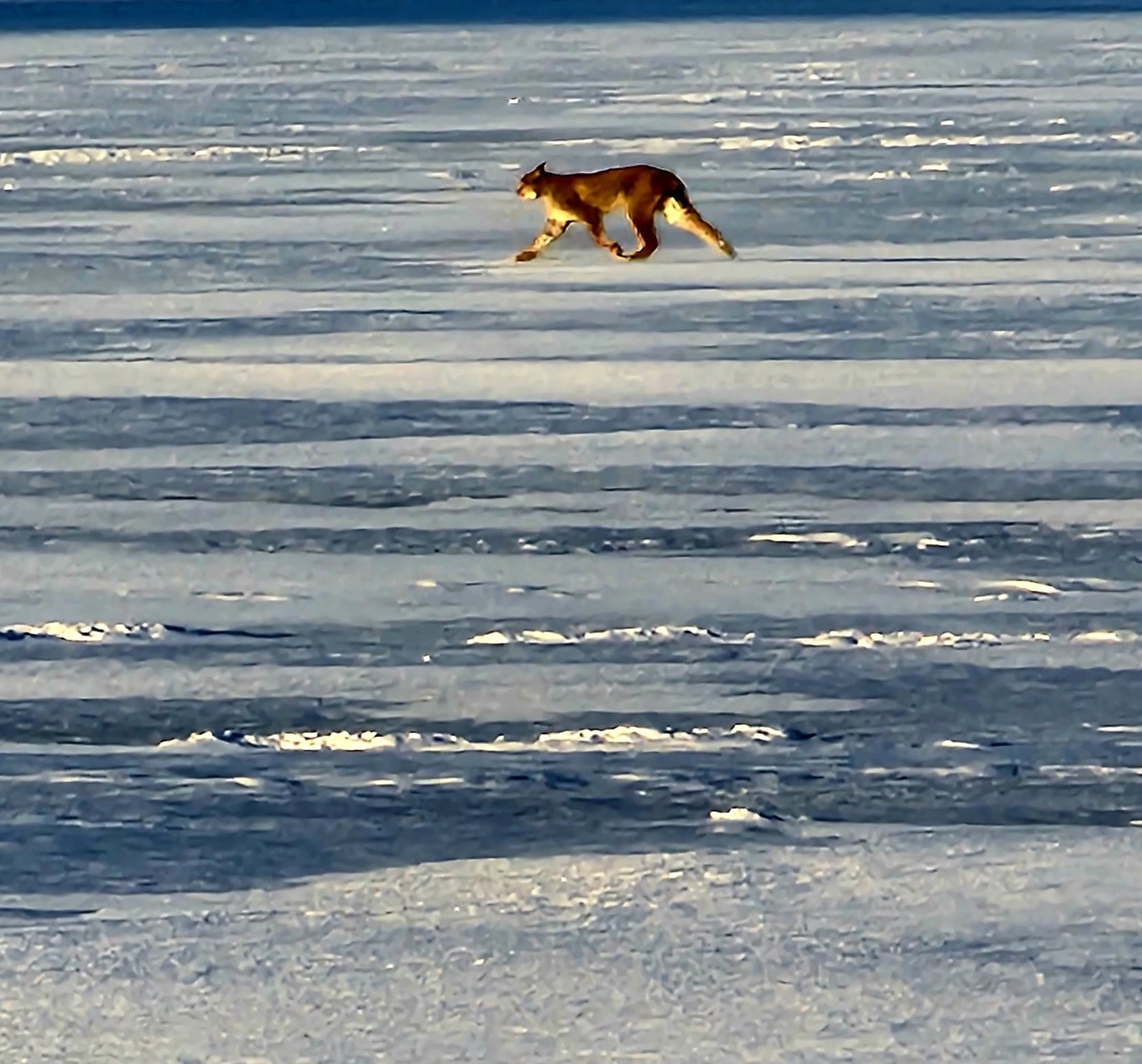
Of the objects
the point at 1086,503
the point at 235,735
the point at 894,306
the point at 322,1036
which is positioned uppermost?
the point at 894,306

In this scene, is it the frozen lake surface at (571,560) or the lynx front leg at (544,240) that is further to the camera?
the lynx front leg at (544,240)

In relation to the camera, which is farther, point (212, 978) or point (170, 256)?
point (170, 256)

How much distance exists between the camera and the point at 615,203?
0.80 metres

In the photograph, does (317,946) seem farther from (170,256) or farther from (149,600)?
(170,256)

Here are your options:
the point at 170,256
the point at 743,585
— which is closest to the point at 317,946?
the point at 743,585

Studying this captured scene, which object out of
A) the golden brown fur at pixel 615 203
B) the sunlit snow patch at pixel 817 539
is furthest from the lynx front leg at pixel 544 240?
the sunlit snow patch at pixel 817 539

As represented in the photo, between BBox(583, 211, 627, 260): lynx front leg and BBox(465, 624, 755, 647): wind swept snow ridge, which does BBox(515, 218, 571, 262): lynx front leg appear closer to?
BBox(583, 211, 627, 260): lynx front leg

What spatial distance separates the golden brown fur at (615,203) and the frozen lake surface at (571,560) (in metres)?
0.01

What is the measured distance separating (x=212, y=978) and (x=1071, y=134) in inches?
31.3

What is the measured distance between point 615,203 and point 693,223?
56 millimetres

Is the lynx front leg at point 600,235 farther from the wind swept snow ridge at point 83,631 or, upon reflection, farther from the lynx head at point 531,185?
the wind swept snow ridge at point 83,631

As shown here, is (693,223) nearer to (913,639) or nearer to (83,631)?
(913,639)

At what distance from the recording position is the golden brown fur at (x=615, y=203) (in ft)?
2.63

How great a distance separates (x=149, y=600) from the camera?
29.2 inches
